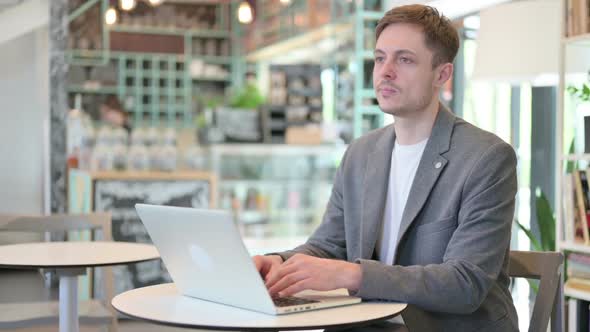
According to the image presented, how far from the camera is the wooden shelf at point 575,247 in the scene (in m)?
3.34

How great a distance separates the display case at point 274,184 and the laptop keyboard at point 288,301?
451cm

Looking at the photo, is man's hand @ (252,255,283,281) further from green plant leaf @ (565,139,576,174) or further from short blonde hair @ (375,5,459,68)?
green plant leaf @ (565,139,576,174)

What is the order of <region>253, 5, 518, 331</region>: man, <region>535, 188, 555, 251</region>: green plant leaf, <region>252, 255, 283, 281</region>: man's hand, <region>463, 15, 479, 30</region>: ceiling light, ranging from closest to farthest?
<region>253, 5, 518, 331</region>: man
<region>252, 255, 283, 281</region>: man's hand
<region>535, 188, 555, 251</region>: green plant leaf
<region>463, 15, 479, 30</region>: ceiling light

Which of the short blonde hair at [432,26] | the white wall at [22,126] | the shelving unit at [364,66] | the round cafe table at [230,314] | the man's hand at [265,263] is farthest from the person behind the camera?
the white wall at [22,126]

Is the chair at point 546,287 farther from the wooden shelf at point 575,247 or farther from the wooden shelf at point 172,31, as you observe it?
the wooden shelf at point 172,31

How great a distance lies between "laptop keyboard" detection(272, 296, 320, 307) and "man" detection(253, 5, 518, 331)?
0.06 feet

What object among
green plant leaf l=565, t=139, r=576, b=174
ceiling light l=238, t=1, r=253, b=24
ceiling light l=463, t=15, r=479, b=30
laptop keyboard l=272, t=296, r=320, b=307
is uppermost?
ceiling light l=238, t=1, r=253, b=24

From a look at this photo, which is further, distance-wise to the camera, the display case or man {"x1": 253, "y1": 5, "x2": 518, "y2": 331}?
the display case

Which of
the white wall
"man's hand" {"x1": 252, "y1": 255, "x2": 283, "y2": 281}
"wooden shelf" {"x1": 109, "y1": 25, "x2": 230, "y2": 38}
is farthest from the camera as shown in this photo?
"wooden shelf" {"x1": 109, "y1": 25, "x2": 230, "y2": 38}

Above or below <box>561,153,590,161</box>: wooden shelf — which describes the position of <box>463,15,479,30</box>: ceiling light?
above

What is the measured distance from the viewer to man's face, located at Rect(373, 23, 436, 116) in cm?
212

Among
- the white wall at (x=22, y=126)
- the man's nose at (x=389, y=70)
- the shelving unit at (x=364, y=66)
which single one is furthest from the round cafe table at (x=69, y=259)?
the white wall at (x=22, y=126)

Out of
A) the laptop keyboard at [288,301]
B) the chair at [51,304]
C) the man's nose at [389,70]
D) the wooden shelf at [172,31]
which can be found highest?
the wooden shelf at [172,31]

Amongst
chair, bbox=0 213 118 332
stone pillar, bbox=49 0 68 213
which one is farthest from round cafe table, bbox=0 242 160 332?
stone pillar, bbox=49 0 68 213
